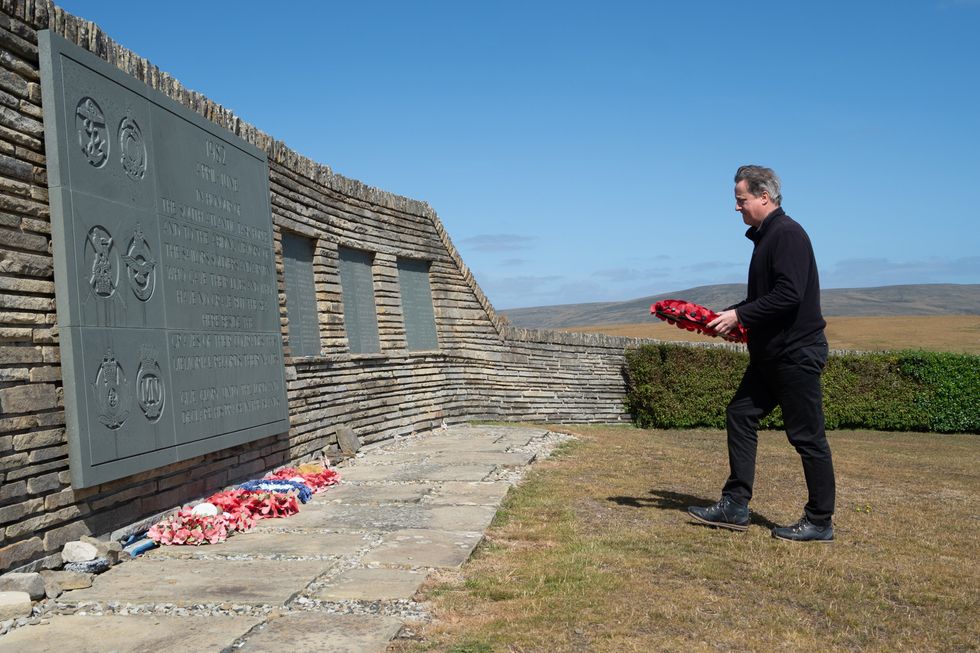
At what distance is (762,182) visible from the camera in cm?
537

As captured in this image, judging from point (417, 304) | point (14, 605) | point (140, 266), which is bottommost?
point (14, 605)

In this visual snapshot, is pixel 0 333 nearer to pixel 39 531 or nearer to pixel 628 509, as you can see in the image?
pixel 39 531

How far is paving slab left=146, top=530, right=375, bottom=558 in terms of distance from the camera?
4.96m

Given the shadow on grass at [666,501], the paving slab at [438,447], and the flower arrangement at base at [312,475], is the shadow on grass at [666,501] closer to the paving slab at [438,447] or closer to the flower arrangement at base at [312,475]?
the flower arrangement at base at [312,475]

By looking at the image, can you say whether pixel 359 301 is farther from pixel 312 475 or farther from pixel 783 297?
pixel 783 297

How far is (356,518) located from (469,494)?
105 centimetres

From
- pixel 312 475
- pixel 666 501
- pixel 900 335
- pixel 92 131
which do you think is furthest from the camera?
pixel 900 335

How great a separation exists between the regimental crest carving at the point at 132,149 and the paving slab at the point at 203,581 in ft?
7.71

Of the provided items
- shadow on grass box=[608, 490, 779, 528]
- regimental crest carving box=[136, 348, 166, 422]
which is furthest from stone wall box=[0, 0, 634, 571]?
shadow on grass box=[608, 490, 779, 528]

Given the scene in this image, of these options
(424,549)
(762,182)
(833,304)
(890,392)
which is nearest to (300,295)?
(424,549)

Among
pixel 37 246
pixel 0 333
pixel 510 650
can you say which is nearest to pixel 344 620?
pixel 510 650

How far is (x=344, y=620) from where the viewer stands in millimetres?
3684

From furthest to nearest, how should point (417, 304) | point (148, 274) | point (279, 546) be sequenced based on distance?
point (417, 304) < point (148, 274) < point (279, 546)

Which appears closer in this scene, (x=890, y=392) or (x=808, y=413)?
(x=808, y=413)
